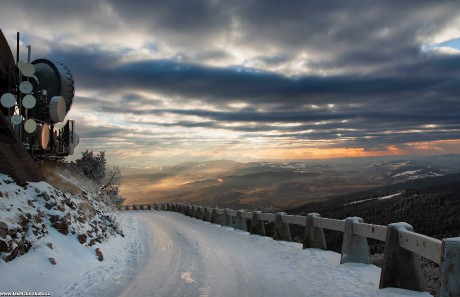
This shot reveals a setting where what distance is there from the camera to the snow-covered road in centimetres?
814

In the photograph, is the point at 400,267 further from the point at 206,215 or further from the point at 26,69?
the point at 206,215

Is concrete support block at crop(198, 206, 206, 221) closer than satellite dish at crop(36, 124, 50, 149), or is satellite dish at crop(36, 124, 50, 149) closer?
satellite dish at crop(36, 124, 50, 149)

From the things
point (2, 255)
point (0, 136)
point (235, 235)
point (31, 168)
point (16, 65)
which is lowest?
point (235, 235)

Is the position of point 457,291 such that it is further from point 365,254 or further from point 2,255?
point 2,255

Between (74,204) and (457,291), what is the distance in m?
12.6

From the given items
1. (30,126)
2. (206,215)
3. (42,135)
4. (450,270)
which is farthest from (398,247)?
(206,215)

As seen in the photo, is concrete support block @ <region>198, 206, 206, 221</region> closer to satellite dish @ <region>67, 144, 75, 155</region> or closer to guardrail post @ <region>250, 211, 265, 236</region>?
satellite dish @ <region>67, 144, 75, 155</region>

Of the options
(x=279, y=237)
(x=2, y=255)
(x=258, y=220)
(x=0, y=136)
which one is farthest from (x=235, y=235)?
(x=2, y=255)

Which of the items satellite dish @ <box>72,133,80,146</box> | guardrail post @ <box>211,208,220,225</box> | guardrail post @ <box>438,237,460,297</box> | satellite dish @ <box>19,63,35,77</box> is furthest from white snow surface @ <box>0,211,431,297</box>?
guardrail post @ <box>211,208,220,225</box>

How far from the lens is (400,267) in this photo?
771cm

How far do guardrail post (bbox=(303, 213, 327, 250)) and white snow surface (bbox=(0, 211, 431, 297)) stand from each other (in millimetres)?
360

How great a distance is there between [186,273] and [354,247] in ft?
14.8

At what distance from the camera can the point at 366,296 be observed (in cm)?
759

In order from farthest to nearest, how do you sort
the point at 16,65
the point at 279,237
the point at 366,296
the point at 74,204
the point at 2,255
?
the point at 16,65 < the point at 279,237 < the point at 74,204 < the point at 2,255 < the point at 366,296
